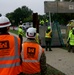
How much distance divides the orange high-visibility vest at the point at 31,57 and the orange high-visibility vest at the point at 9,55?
3.56ft

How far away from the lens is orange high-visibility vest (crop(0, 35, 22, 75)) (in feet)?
14.2

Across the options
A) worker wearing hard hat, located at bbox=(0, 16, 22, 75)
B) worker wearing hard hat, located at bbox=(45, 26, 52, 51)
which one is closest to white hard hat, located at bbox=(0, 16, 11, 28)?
worker wearing hard hat, located at bbox=(0, 16, 22, 75)

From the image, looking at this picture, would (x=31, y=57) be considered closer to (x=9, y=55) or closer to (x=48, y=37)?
(x=9, y=55)

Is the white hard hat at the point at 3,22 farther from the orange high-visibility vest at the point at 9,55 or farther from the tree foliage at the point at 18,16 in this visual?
the tree foliage at the point at 18,16

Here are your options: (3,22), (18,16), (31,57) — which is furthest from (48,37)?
(18,16)

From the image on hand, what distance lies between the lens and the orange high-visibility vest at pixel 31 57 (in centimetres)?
550

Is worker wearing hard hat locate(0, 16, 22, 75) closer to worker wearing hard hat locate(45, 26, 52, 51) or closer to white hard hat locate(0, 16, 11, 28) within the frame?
white hard hat locate(0, 16, 11, 28)

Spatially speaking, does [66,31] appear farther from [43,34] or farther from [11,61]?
[11,61]

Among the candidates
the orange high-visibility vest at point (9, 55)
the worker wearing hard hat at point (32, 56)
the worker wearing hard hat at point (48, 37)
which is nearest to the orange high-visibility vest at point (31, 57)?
the worker wearing hard hat at point (32, 56)

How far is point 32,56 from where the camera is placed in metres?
5.58

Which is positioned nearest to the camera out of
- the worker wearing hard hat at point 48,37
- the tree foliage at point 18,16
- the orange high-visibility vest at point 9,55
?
the orange high-visibility vest at point 9,55

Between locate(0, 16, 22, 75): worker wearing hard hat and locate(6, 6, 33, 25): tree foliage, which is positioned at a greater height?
locate(0, 16, 22, 75): worker wearing hard hat

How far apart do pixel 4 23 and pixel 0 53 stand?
41cm

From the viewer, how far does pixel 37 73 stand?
17.9 ft
